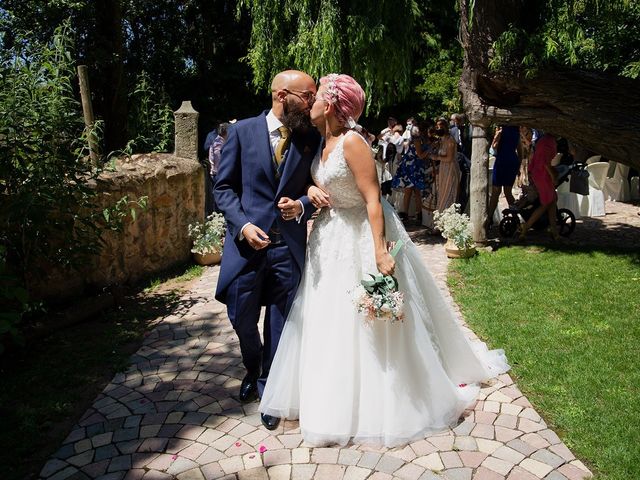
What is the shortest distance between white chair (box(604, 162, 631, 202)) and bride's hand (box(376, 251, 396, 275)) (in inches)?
412

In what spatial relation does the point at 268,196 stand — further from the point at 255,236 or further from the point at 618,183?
the point at 618,183

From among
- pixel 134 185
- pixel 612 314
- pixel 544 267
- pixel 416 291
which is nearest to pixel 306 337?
pixel 416 291

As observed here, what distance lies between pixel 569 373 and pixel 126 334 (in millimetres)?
3812

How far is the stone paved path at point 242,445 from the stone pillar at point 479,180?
433cm

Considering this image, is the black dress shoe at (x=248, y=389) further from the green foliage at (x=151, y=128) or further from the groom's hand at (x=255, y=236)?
the green foliage at (x=151, y=128)

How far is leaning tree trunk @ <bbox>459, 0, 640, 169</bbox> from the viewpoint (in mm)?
5582

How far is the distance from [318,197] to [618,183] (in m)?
11.0

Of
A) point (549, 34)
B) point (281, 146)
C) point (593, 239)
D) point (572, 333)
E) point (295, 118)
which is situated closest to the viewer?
point (295, 118)

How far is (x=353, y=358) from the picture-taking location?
3.29 metres

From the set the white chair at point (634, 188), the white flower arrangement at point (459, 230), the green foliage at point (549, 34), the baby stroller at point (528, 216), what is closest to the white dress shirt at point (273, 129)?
the green foliage at point (549, 34)

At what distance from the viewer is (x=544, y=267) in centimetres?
697

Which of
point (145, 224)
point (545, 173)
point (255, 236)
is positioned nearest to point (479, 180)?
point (545, 173)

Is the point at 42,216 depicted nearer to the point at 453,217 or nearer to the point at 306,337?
the point at 306,337

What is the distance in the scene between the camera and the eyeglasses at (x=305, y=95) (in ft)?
10.8
